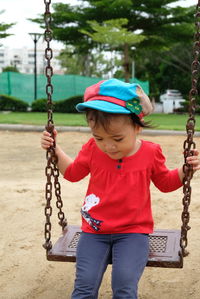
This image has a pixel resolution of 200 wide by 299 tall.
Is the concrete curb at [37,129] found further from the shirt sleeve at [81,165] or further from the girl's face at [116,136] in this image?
the girl's face at [116,136]

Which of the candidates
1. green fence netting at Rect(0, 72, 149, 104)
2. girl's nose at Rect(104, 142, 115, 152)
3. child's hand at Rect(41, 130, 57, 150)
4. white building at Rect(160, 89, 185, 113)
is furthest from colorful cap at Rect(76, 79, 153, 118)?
white building at Rect(160, 89, 185, 113)

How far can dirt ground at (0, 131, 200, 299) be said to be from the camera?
2527mm

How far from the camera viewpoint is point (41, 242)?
3.26 meters

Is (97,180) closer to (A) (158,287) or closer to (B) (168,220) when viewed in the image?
(A) (158,287)

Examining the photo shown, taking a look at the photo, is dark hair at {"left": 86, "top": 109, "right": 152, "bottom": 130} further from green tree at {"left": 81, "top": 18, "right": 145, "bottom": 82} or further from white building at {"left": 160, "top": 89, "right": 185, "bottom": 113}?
white building at {"left": 160, "top": 89, "right": 185, "bottom": 113}

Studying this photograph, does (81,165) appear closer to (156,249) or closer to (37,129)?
(156,249)

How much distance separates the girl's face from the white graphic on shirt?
0.73 feet

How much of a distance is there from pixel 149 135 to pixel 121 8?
27.3 feet

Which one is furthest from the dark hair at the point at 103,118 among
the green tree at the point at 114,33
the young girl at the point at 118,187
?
the green tree at the point at 114,33

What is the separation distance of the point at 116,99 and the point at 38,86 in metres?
15.9

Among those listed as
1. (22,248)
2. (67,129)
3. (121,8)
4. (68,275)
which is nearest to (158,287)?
(68,275)

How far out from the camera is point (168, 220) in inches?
146

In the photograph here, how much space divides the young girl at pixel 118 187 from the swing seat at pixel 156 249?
0.09 m

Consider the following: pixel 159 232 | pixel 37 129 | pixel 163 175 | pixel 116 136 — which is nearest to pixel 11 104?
pixel 37 129
